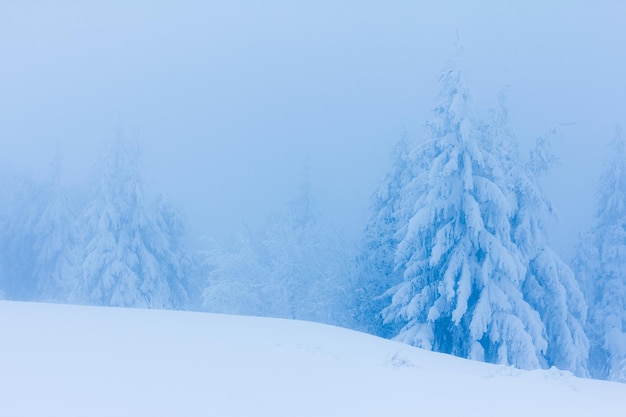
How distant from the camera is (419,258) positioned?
65.7 ft

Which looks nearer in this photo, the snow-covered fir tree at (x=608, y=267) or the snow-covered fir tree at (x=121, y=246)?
the snow-covered fir tree at (x=608, y=267)

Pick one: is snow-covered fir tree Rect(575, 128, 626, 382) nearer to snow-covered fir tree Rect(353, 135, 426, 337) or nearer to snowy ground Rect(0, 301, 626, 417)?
snow-covered fir tree Rect(353, 135, 426, 337)

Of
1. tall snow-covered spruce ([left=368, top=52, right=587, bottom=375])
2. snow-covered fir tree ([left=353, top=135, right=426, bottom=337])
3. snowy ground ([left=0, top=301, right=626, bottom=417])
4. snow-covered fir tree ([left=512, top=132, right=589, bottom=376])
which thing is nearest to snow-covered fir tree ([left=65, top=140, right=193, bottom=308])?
snow-covered fir tree ([left=353, top=135, right=426, bottom=337])

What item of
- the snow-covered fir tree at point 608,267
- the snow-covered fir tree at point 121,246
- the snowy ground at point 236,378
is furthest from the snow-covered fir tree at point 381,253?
the snowy ground at point 236,378

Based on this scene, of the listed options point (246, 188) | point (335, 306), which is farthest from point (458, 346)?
point (246, 188)

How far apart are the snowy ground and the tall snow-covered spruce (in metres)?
9.03

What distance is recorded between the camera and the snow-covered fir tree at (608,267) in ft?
86.7

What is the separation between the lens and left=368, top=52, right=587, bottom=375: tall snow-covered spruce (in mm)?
18562

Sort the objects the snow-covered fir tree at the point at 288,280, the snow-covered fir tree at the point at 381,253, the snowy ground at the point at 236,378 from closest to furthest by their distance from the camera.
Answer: the snowy ground at the point at 236,378 < the snow-covered fir tree at the point at 381,253 < the snow-covered fir tree at the point at 288,280

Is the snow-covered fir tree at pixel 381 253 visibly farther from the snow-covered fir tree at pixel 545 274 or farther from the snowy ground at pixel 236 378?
the snowy ground at pixel 236 378

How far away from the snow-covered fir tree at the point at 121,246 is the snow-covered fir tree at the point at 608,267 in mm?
21637

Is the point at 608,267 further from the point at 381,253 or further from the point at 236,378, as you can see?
the point at 236,378

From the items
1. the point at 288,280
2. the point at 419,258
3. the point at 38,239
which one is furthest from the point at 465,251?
the point at 38,239

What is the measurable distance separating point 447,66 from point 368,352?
43.9ft
